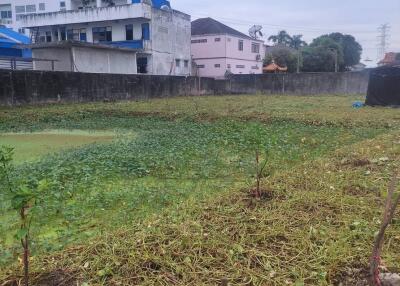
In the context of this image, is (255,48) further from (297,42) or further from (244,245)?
(244,245)

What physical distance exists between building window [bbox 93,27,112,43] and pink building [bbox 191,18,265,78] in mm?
9833

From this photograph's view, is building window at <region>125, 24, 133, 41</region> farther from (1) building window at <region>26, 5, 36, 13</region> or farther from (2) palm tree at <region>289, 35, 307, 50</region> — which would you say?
(2) palm tree at <region>289, 35, 307, 50</region>

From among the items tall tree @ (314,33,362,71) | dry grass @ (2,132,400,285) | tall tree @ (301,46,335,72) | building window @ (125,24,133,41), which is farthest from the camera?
tall tree @ (314,33,362,71)

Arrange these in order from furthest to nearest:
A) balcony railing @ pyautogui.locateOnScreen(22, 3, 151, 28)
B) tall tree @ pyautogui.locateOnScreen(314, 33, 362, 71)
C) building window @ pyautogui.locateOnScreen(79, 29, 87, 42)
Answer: tall tree @ pyautogui.locateOnScreen(314, 33, 362, 71) < building window @ pyautogui.locateOnScreen(79, 29, 87, 42) < balcony railing @ pyautogui.locateOnScreen(22, 3, 151, 28)

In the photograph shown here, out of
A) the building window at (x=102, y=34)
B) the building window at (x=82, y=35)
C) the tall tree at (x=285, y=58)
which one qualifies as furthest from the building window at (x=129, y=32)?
the tall tree at (x=285, y=58)

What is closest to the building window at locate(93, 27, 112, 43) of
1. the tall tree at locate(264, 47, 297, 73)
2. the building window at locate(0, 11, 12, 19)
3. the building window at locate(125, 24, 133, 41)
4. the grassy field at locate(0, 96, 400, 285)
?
the building window at locate(125, 24, 133, 41)

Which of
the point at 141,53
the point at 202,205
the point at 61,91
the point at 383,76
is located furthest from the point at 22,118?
the point at 141,53

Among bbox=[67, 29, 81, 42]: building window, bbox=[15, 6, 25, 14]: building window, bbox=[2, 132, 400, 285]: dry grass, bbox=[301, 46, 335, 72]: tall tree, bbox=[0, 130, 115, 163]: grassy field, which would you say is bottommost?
bbox=[0, 130, 115, 163]: grassy field

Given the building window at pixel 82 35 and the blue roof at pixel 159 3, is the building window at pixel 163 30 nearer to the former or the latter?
the blue roof at pixel 159 3

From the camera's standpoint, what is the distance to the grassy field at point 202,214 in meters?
2.39

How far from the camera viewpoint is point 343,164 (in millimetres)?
4984

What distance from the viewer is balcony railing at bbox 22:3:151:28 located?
3081 centimetres

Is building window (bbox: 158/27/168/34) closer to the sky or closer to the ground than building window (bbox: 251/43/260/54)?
closer to the sky

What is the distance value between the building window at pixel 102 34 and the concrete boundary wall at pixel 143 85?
36.4ft
